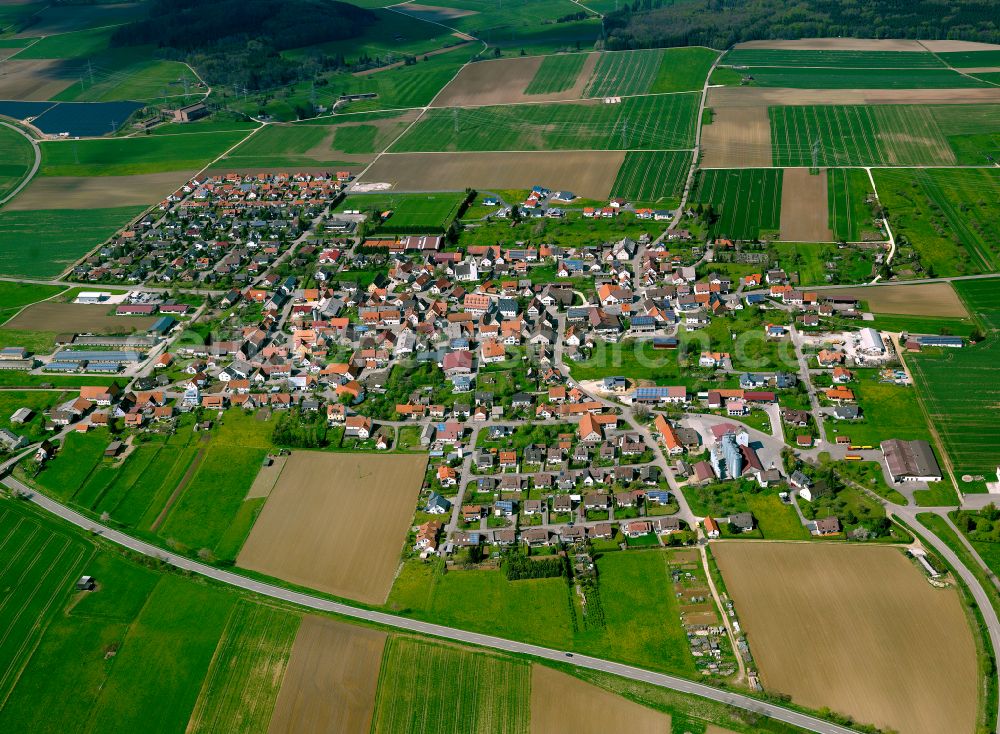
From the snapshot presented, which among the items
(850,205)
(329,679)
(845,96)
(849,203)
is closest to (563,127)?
(845,96)

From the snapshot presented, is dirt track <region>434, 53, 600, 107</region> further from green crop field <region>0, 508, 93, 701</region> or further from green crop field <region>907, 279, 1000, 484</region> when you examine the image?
green crop field <region>0, 508, 93, 701</region>

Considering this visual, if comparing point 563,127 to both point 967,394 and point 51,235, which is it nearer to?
point 51,235

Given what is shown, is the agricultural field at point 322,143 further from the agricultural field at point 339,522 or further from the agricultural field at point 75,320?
the agricultural field at point 339,522

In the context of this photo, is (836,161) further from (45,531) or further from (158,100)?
(158,100)

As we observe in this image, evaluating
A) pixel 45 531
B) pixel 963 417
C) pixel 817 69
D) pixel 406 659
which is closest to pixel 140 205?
pixel 45 531

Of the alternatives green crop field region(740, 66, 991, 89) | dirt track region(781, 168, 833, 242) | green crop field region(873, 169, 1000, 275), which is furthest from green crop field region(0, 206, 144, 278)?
green crop field region(740, 66, 991, 89)

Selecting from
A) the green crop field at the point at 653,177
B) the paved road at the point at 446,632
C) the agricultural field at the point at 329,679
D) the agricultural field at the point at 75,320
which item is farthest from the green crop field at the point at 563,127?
the agricultural field at the point at 329,679
